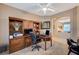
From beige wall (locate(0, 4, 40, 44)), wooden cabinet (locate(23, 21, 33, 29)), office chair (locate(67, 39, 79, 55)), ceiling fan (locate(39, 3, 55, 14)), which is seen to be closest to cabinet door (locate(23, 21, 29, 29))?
wooden cabinet (locate(23, 21, 33, 29))

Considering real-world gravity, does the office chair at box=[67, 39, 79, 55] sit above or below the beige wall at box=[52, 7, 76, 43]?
below

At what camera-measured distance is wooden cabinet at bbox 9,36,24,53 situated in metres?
2.12

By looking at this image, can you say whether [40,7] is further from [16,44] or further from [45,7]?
[16,44]

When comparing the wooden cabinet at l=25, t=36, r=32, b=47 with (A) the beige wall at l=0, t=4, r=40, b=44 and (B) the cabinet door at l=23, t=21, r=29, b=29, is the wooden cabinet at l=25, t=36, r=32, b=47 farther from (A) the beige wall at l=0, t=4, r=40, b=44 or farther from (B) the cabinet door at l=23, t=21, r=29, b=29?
(A) the beige wall at l=0, t=4, r=40, b=44

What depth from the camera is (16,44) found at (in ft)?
7.38

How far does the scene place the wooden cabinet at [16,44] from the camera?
212 centimetres

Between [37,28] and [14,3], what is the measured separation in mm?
860

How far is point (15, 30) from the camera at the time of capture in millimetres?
2219

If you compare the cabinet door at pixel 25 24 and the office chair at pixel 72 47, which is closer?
the office chair at pixel 72 47

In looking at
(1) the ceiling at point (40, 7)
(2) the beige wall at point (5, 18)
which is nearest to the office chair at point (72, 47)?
(1) the ceiling at point (40, 7)

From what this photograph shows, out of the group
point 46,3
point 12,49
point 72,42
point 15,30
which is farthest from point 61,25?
point 12,49

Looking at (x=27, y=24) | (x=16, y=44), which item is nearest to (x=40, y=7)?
(x=27, y=24)

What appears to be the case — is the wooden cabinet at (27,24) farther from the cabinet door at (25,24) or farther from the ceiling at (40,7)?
the ceiling at (40,7)

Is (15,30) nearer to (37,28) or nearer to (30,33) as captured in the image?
(30,33)
